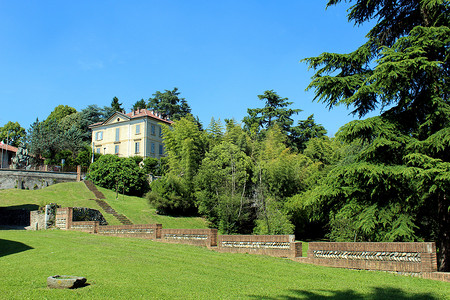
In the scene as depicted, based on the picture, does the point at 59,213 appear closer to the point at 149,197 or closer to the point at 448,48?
the point at 149,197

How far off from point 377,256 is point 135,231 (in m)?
12.2

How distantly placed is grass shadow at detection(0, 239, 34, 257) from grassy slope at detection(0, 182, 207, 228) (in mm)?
14082

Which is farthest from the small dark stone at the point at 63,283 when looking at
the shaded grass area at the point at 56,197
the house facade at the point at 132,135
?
the house facade at the point at 132,135

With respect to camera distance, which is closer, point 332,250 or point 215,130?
point 332,250

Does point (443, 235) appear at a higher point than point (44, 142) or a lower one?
lower

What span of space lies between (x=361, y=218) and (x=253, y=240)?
151 inches

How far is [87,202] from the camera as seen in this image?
104 ft

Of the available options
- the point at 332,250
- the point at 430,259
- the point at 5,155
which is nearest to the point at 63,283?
the point at 332,250

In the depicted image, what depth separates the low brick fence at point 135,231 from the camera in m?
17.6

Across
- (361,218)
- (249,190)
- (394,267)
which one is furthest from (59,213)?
(394,267)

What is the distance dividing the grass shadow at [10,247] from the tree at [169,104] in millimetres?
52731

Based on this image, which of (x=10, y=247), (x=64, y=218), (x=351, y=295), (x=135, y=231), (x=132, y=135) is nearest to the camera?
(x=351, y=295)

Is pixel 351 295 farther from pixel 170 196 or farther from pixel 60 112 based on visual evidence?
pixel 60 112

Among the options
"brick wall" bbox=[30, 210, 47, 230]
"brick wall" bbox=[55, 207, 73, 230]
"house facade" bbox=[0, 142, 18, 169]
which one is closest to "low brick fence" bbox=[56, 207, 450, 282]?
"brick wall" bbox=[55, 207, 73, 230]
